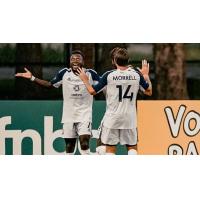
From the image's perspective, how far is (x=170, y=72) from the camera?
6957mm

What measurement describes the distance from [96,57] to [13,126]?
4.15 ft

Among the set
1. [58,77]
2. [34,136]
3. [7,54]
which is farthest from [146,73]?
[7,54]

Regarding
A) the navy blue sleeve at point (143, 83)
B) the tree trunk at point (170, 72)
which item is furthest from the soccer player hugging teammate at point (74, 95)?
the tree trunk at point (170, 72)

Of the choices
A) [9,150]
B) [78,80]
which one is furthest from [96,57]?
[9,150]

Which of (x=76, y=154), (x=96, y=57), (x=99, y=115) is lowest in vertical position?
(x=76, y=154)

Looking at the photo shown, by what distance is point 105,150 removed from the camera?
22.9 ft

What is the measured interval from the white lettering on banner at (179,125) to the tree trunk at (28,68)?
60.6 inches

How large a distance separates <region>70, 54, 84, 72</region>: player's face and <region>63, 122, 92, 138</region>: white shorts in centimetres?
64

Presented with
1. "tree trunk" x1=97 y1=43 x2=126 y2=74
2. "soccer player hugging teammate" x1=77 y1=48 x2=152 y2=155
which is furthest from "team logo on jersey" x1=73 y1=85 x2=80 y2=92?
"tree trunk" x1=97 y1=43 x2=126 y2=74

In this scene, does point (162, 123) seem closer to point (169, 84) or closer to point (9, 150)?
point (169, 84)

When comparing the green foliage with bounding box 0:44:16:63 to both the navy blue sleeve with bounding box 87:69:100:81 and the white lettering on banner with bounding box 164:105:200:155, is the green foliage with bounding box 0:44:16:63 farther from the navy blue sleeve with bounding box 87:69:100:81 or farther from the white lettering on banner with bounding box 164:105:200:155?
the white lettering on banner with bounding box 164:105:200:155

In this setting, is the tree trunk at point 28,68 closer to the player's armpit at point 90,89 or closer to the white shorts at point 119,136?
the player's armpit at point 90,89

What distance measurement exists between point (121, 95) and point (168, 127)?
665 millimetres

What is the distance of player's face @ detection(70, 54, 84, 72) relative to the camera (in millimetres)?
6952
